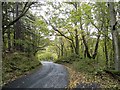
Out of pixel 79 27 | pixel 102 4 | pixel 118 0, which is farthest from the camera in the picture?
pixel 79 27

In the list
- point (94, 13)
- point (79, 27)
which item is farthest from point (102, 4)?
point (79, 27)

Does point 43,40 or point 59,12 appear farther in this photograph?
point 43,40

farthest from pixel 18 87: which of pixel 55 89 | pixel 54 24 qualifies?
pixel 54 24

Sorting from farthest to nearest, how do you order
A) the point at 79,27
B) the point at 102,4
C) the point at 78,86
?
the point at 79,27
the point at 102,4
the point at 78,86

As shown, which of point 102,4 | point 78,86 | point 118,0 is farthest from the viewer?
point 102,4

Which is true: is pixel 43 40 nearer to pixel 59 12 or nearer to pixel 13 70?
pixel 59 12

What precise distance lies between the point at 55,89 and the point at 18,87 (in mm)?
1804

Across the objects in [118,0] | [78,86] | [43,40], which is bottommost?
[78,86]

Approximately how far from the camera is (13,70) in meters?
12.7

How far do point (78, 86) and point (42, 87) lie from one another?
6.06ft

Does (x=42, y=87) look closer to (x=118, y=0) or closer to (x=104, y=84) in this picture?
(x=104, y=84)

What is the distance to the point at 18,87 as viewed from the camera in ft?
28.1

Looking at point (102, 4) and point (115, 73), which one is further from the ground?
point (102, 4)

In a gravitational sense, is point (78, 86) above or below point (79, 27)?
below
